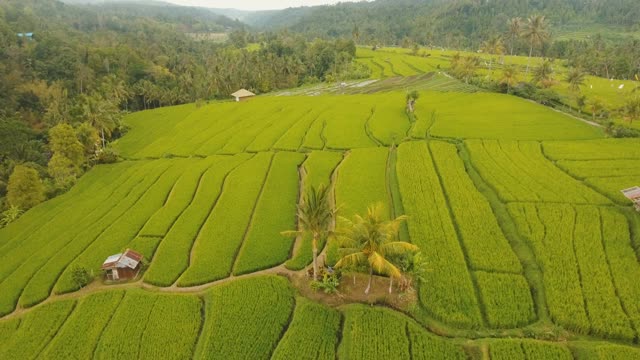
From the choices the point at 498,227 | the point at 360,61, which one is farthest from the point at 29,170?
the point at 360,61

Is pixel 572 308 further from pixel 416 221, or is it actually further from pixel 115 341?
pixel 115 341

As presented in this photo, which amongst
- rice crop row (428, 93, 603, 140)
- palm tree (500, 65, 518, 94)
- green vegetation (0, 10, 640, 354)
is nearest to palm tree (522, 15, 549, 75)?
palm tree (500, 65, 518, 94)

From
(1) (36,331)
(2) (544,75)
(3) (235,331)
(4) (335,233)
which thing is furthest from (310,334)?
(2) (544,75)

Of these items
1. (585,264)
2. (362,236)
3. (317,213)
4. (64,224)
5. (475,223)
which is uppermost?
(317,213)

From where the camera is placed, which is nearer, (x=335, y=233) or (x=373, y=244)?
(x=373, y=244)

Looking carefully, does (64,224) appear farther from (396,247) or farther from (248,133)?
(396,247)

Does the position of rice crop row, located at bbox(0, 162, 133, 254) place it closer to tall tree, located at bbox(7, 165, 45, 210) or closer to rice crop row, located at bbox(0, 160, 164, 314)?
tall tree, located at bbox(7, 165, 45, 210)
